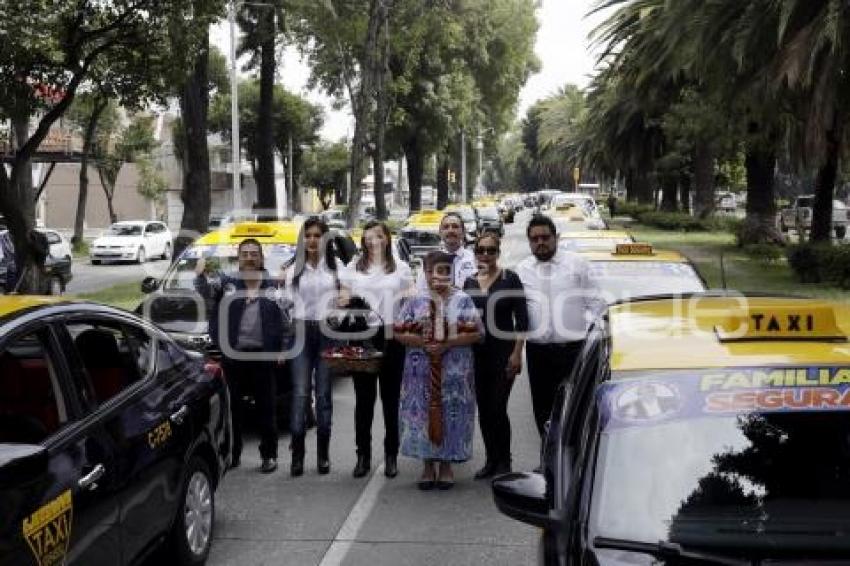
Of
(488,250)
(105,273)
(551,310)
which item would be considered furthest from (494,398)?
(105,273)

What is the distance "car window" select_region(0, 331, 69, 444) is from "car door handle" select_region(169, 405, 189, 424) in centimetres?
69

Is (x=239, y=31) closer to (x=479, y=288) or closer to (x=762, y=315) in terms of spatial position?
(x=479, y=288)

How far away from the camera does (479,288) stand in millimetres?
6965

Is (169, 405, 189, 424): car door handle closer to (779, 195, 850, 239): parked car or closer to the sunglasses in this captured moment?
the sunglasses

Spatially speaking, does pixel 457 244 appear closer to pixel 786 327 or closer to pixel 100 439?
pixel 100 439

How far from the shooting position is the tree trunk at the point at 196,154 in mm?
22609

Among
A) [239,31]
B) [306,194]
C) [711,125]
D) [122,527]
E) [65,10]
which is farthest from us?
[306,194]

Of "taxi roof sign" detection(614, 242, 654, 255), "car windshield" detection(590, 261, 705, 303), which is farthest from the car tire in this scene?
"taxi roof sign" detection(614, 242, 654, 255)

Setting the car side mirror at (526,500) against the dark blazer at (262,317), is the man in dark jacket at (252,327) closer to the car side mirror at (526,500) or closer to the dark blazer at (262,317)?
the dark blazer at (262,317)

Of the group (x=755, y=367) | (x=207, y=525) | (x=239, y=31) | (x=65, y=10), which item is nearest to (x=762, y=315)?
(x=755, y=367)

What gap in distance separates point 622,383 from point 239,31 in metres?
33.9

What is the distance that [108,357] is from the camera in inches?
201

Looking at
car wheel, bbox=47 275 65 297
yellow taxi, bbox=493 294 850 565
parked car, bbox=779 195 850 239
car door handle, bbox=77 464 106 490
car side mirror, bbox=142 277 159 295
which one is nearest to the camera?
yellow taxi, bbox=493 294 850 565

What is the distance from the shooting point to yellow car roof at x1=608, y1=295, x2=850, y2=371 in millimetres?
3299
